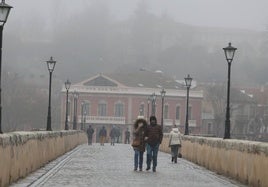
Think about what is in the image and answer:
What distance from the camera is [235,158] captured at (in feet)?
75.8

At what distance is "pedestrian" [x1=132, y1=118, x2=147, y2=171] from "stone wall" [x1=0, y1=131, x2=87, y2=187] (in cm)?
306

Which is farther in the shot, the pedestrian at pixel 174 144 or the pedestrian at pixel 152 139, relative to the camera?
the pedestrian at pixel 174 144

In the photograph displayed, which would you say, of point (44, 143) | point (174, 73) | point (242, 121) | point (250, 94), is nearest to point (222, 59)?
point (174, 73)

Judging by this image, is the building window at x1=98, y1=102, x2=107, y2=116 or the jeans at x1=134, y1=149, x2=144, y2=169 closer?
the jeans at x1=134, y1=149, x2=144, y2=169

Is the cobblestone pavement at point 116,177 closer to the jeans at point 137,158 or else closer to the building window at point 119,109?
the jeans at point 137,158

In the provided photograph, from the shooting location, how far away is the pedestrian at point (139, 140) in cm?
2638

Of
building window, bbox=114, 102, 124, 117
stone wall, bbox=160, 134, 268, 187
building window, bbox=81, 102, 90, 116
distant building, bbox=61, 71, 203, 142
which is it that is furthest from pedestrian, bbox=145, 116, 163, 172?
building window, bbox=114, 102, 124, 117

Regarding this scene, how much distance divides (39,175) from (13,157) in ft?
11.4

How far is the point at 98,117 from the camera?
428ft

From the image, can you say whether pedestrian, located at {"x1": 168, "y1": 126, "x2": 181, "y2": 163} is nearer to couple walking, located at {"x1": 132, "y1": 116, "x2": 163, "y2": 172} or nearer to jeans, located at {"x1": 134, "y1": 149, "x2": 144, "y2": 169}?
couple walking, located at {"x1": 132, "y1": 116, "x2": 163, "y2": 172}

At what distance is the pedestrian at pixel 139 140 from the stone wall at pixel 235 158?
2.47 metres

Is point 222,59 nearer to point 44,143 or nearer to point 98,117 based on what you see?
point 98,117

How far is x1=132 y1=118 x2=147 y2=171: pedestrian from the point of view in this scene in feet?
86.5

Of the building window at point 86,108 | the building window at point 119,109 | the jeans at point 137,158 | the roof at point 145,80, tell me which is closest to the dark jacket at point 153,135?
the jeans at point 137,158
